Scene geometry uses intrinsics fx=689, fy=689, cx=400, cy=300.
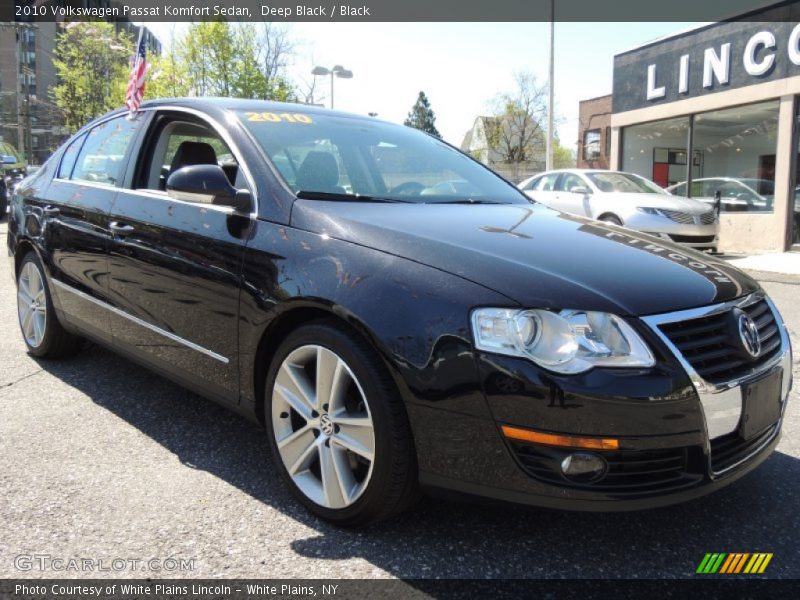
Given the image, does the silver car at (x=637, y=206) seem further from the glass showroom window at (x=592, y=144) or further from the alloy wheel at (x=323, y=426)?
the glass showroom window at (x=592, y=144)

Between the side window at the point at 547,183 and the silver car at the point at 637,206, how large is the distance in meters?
0.25

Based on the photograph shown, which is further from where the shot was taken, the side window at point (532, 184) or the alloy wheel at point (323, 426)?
the side window at point (532, 184)

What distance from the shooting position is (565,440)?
1988mm

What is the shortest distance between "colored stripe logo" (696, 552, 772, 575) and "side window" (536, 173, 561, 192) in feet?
34.8

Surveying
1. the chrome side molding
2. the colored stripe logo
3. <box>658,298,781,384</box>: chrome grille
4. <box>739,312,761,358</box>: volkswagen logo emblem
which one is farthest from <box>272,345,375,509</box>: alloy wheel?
<box>739,312,761,358</box>: volkswagen logo emblem

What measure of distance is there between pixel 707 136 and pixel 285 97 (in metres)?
22.7

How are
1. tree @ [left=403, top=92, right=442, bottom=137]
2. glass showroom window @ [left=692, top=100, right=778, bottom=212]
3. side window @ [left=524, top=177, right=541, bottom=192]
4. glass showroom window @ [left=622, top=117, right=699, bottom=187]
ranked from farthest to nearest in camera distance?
tree @ [left=403, top=92, right=442, bottom=137], glass showroom window @ [left=622, top=117, right=699, bottom=187], glass showroom window @ [left=692, top=100, right=778, bottom=212], side window @ [left=524, top=177, right=541, bottom=192]

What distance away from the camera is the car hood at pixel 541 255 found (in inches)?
83.1

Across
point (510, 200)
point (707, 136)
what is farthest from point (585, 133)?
point (510, 200)

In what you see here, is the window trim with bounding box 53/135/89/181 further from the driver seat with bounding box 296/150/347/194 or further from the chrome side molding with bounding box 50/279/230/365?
the driver seat with bounding box 296/150/347/194

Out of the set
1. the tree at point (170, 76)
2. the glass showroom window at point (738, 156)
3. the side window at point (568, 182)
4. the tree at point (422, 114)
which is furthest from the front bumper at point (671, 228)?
the tree at point (422, 114)

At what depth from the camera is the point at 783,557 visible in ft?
7.48

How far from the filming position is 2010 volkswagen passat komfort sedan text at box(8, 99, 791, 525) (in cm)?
201

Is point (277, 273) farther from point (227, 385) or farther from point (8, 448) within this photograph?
point (8, 448)
